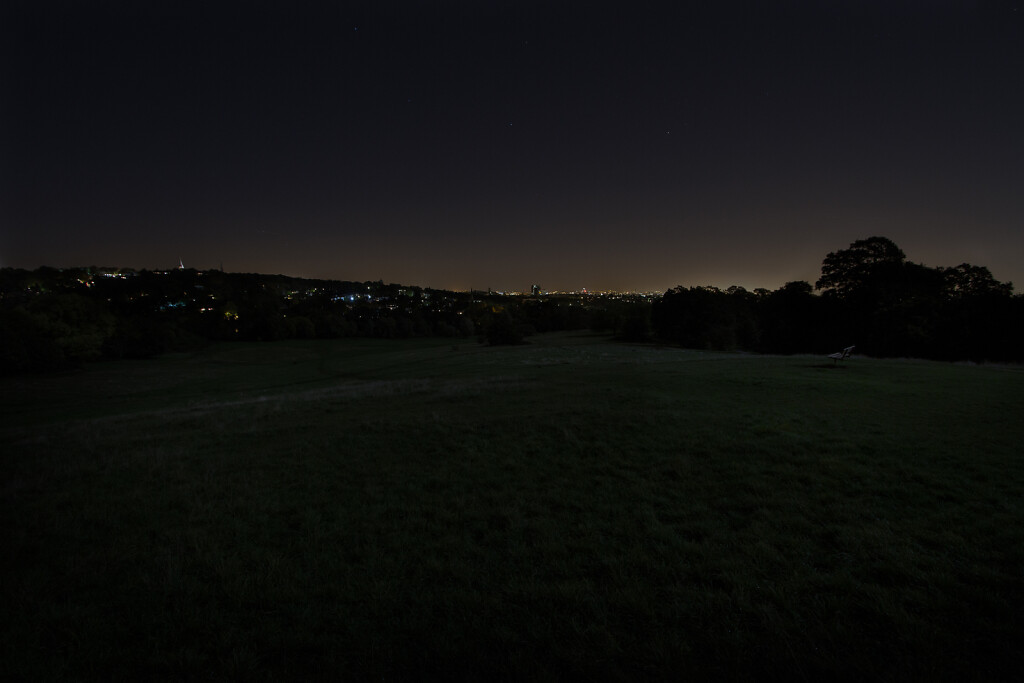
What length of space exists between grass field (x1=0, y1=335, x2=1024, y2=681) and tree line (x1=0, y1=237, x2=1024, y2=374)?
39.3 meters

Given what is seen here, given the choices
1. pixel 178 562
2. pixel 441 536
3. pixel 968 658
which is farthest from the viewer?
pixel 441 536

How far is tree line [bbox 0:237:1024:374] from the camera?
39.5 m

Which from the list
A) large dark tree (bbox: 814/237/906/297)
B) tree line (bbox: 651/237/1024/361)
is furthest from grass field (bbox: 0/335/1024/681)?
large dark tree (bbox: 814/237/906/297)

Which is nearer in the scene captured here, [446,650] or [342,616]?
[446,650]

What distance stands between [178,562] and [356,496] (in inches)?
110

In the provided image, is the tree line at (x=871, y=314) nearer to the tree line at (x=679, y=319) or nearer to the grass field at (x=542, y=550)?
the tree line at (x=679, y=319)

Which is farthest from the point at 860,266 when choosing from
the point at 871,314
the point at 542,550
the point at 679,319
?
the point at 542,550

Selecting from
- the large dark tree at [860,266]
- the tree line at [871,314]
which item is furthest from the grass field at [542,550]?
the large dark tree at [860,266]

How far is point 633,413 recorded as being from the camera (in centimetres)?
A: 1270

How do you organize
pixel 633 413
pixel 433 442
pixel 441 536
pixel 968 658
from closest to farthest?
pixel 968 658 → pixel 441 536 → pixel 433 442 → pixel 633 413

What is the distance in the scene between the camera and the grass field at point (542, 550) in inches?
150

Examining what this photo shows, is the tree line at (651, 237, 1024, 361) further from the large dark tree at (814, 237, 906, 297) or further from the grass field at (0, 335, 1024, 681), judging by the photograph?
the grass field at (0, 335, 1024, 681)

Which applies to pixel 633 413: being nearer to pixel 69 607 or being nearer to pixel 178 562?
pixel 178 562

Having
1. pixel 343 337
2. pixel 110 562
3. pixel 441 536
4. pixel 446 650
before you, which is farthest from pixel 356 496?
pixel 343 337
